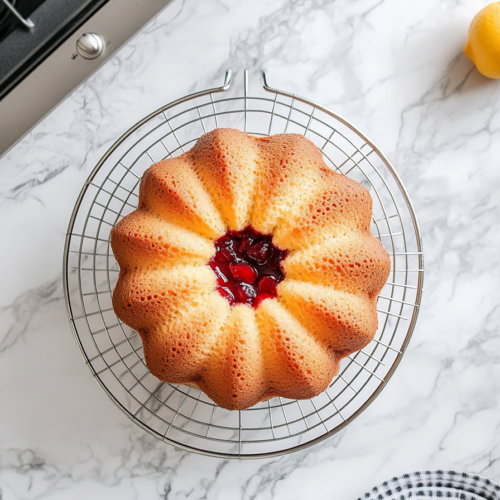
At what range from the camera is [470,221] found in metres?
1.99

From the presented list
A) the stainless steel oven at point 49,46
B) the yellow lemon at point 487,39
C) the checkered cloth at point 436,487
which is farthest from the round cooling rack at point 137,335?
the stainless steel oven at point 49,46

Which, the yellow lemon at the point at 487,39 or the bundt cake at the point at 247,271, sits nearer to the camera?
the bundt cake at the point at 247,271

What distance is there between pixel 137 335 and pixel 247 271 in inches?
24.9

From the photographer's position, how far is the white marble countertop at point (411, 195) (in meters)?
1.94

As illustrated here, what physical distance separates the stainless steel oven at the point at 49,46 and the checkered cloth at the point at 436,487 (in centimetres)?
171

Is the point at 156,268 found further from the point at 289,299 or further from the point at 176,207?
the point at 289,299

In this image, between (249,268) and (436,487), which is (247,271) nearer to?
(249,268)

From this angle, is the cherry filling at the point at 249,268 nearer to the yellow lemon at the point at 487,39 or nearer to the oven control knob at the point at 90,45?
the oven control knob at the point at 90,45

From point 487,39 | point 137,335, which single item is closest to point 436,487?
point 137,335

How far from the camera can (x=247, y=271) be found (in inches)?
59.5

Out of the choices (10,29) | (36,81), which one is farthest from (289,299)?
(10,29)

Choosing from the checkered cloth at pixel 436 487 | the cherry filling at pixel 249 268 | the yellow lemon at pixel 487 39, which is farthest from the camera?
the checkered cloth at pixel 436 487

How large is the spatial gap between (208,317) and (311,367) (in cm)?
35

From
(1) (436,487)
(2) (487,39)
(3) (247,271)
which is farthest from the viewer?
(1) (436,487)
